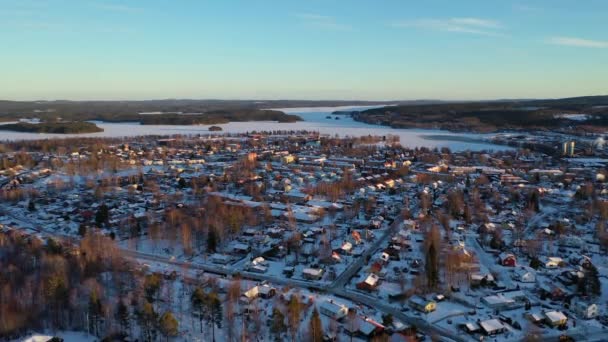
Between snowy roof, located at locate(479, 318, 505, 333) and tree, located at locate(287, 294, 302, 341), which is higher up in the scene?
tree, located at locate(287, 294, 302, 341)

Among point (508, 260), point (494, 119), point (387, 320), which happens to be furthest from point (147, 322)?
point (494, 119)

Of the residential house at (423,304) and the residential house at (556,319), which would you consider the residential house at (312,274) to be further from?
the residential house at (556,319)

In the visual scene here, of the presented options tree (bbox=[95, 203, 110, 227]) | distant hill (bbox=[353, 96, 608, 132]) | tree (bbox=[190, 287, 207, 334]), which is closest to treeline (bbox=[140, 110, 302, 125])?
distant hill (bbox=[353, 96, 608, 132])

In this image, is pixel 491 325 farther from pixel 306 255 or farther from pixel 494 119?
pixel 494 119

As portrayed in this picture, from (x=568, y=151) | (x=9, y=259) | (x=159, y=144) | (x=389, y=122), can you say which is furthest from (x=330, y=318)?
(x=389, y=122)

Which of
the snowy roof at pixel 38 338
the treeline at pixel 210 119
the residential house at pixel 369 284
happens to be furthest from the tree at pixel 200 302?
the treeline at pixel 210 119

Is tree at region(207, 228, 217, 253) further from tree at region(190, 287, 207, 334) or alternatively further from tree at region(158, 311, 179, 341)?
tree at region(158, 311, 179, 341)

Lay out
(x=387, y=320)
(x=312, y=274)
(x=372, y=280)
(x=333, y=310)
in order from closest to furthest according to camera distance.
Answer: (x=387, y=320) → (x=333, y=310) → (x=372, y=280) → (x=312, y=274)

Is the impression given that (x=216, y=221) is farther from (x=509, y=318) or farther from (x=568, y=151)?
(x=568, y=151)
